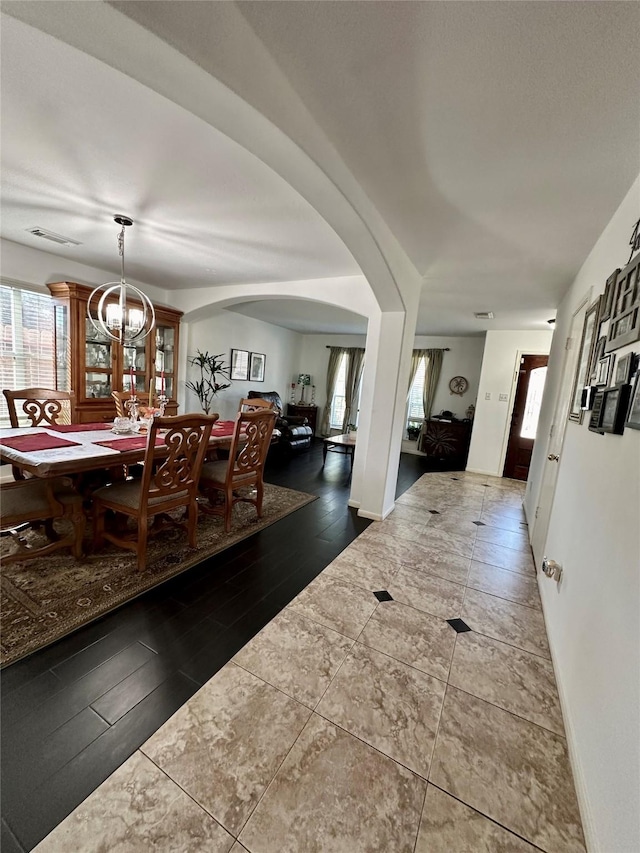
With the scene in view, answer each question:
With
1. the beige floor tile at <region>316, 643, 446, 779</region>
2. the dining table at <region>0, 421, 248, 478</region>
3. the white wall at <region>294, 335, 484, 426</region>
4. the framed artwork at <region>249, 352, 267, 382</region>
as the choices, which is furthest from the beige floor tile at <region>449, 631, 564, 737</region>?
the framed artwork at <region>249, 352, 267, 382</region>

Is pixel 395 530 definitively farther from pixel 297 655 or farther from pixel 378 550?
pixel 297 655

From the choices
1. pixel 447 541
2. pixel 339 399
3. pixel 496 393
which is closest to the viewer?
pixel 447 541

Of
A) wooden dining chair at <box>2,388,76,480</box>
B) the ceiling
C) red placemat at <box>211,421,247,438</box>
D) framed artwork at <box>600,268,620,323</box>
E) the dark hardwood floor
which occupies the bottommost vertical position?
the dark hardwood floor

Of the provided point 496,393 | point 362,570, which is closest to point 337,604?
point 362,570

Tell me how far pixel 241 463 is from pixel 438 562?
1856mm

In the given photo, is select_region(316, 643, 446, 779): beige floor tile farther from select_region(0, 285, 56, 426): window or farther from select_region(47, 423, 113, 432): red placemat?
select_region(0, 285, 56, 426): window

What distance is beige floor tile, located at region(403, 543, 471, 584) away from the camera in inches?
97.9

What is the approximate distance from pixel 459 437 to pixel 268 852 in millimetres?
6212

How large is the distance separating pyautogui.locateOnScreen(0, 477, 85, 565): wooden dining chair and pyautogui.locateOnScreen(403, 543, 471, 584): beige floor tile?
2.39 metres

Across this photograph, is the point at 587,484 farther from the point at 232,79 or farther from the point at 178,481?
the point at 178,481

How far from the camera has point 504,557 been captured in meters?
2.81

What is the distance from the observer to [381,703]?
1.43 metres

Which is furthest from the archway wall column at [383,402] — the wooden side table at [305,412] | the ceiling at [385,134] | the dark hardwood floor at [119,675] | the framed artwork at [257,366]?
the wooden side table at [305,412]

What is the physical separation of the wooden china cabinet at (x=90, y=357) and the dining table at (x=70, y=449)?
49.1 inches
